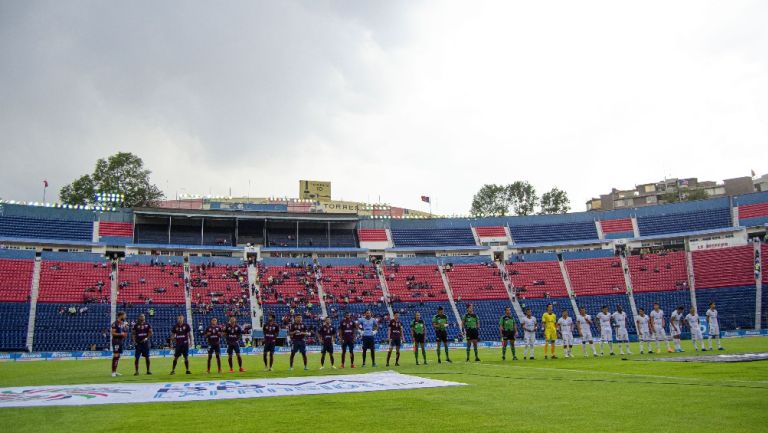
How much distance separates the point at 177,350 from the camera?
2109cm

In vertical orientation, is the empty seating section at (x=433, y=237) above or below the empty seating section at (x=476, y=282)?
above

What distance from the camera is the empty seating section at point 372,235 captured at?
236 feet

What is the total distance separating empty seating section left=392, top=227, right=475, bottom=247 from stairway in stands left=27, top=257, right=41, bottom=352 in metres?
39.6

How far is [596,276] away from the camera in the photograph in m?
64.4

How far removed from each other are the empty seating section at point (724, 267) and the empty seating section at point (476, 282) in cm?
2091

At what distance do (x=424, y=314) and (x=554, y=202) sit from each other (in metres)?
55.9

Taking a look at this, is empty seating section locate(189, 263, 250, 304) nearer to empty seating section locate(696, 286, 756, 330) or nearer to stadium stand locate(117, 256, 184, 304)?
stadium stand locate(117, 256, 184, 304)

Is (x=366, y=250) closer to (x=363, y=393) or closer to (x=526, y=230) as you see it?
(x=526, y=230)

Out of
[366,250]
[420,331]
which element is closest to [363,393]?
[420,331]

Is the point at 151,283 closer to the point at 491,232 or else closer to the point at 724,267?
the point at 491,232

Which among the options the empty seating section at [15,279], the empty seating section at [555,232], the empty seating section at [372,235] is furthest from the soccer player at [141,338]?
the empty seating section at [555,232]

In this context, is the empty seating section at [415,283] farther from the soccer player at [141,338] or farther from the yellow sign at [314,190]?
the soccer player at [141,338]

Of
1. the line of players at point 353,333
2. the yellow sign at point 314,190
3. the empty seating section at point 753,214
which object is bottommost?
the line of players at point 353,333

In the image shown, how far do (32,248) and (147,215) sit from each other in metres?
11.9
